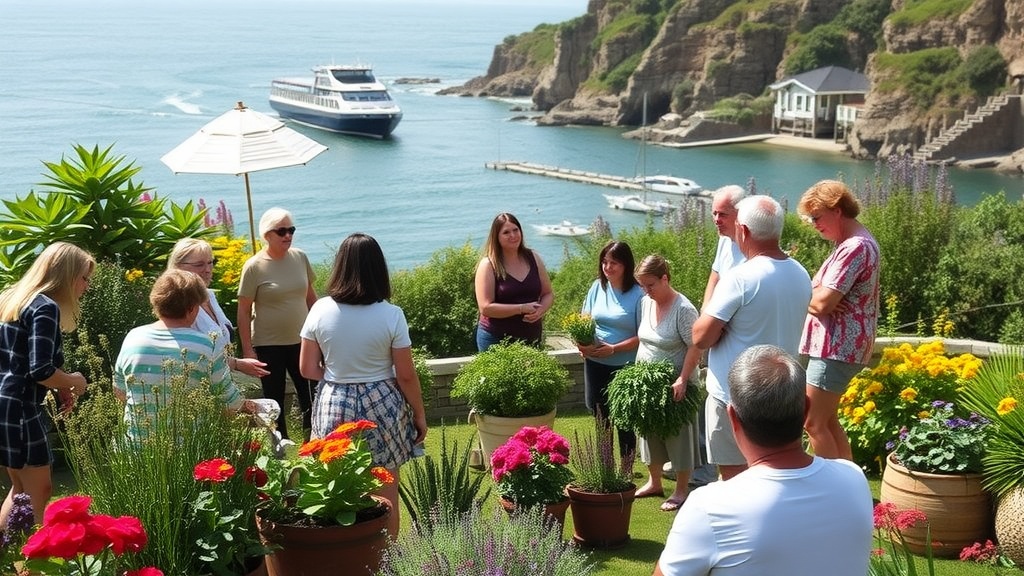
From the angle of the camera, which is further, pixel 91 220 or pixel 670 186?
pixel 670 186


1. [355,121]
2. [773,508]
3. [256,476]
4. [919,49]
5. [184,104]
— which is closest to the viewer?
[773,508]

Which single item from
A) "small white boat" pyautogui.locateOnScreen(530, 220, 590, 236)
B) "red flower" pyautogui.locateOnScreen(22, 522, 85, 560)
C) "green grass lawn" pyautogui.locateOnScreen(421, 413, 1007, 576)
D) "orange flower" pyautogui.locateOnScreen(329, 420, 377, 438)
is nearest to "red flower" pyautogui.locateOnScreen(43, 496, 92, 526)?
"red flower" pyautogui.locateOnScreen(22, 522, 85, 560)

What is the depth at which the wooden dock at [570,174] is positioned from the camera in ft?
211

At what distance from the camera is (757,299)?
4543 millimetres

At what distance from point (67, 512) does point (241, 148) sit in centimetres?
600

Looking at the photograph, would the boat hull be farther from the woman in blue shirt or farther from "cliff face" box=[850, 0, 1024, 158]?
the woman in blue shirt

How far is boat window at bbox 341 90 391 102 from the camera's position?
8462 centimetres

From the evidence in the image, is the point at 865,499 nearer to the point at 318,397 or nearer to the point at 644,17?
the point at 318,397

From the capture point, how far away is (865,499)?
249cm

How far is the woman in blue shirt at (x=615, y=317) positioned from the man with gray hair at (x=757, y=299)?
4.86ft

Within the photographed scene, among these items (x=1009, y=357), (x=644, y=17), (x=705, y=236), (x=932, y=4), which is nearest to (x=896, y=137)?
(x=932, y=4)

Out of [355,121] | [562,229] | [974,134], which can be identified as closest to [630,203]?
[562,229]

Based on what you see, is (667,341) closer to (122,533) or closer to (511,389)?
(511,389)

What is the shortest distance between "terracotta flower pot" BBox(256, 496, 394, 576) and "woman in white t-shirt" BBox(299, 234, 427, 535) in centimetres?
75
